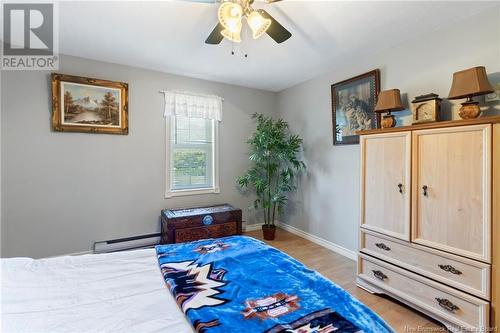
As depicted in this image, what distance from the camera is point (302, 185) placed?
12.3 feet

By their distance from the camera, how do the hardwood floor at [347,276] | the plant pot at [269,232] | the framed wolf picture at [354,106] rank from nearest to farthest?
the hardwood floor at [347,276], the framed wolf picture at [354,106], the plant pot at [269,232]

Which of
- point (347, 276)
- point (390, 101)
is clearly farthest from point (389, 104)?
point (347, 276)

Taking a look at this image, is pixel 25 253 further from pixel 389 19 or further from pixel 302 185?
pixel 389 19

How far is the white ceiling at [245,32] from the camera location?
188cm

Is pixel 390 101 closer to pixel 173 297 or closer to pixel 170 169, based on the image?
pixel 173 297

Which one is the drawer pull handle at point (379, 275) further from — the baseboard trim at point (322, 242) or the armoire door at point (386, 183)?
the baseboard trim at point (322, 242)

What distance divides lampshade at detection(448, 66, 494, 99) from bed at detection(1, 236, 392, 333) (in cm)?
171

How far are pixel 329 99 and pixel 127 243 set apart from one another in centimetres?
329

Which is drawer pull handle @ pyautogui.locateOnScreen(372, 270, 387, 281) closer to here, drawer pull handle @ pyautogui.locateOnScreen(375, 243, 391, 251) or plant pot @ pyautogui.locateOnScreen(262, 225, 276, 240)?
drawer pull handle @ pyautogui.locateOnScreen(375, 243, 391, 251)

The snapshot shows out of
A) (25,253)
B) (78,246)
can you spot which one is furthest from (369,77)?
(25,253)

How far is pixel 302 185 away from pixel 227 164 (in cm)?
125

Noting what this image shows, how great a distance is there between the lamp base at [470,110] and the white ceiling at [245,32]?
814 millimetres

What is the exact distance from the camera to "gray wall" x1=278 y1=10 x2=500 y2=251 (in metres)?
1.95

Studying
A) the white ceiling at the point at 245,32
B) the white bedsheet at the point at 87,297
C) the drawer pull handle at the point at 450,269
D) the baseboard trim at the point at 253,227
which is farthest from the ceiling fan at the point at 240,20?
the baseboard trim at the point at 253,227
